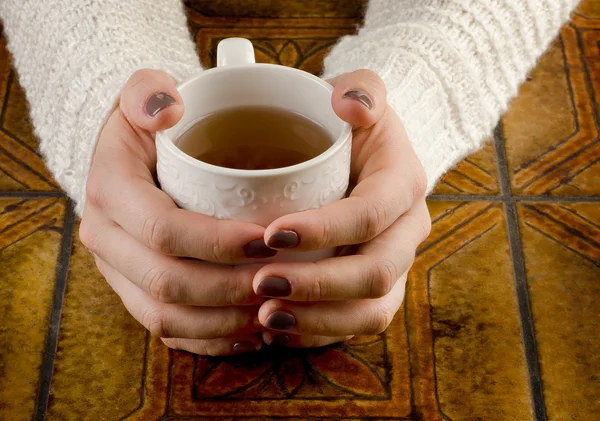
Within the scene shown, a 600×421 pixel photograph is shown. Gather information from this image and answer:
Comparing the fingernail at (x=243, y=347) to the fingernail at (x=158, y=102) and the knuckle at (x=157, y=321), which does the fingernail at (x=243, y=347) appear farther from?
the fingernail at (x=158, y=102)

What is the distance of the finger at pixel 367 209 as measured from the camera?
0.49 metres

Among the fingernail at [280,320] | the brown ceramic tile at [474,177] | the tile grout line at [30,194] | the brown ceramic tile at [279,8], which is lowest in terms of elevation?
the fingernail at [280,320]

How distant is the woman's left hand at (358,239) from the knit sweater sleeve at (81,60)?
23 cm

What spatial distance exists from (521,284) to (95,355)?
1.36 ft

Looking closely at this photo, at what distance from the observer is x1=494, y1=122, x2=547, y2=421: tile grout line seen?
2.07 feet

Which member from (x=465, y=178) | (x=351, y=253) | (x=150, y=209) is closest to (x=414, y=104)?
(x=465, y=178)

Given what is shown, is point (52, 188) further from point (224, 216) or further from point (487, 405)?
point (487, 405)

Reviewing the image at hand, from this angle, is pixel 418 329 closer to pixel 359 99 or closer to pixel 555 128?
pixel 359 99

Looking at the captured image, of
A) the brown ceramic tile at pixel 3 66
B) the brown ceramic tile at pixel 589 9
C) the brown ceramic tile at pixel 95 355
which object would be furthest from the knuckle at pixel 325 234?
the brown ceramic tile at pixel 589 9

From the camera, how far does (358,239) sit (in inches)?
21.6

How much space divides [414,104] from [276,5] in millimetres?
425

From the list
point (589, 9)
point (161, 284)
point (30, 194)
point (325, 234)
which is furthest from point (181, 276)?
point (589, 9)

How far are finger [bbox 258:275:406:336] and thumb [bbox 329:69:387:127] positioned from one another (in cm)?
15

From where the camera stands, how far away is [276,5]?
1.10 m
